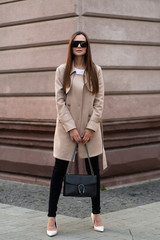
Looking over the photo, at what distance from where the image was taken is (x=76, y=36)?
5336mm

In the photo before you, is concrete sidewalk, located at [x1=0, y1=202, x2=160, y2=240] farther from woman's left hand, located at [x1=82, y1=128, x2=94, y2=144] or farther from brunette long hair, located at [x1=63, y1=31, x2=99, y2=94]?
brunette long hair, located at [x1=63, y1=31, x2=99, y2=94]

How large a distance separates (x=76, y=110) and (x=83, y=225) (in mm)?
1307

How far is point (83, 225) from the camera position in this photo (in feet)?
18.5

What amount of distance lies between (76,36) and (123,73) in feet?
9.72

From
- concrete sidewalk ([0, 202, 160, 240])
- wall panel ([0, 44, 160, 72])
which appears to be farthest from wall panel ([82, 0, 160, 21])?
concrete sidewalk ([0, 202, 160, 240])

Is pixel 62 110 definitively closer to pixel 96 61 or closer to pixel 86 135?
pixel 86 135

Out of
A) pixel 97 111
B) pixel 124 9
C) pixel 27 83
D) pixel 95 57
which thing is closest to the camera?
pixel 97 111

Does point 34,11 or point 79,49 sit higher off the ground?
point 34,11

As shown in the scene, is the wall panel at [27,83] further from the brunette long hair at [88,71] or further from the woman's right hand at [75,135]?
the woman's right hand at [75,135]

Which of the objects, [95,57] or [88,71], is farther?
[95,57]

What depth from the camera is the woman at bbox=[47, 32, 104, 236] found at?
5.31m

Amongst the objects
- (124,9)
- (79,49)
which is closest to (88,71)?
(79,49)

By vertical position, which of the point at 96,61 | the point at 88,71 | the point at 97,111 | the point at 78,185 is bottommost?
the point at 78,185

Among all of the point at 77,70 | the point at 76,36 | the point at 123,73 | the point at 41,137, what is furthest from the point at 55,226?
the point at 123,73
